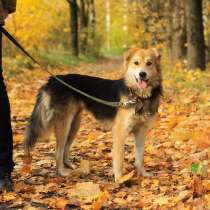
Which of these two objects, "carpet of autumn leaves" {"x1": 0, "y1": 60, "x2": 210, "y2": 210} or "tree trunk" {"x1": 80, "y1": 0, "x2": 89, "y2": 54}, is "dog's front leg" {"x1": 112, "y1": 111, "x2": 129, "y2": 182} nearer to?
"carpet of autumn leaves" {"x1": 0, "y1": 60, "x2": 210, "y2": 210}

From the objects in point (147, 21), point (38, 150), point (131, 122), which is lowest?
point (38, 150)

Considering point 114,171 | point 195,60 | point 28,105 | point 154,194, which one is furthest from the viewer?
point 195,60

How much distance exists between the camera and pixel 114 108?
6059 mm

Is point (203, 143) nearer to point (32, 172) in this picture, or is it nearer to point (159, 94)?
point (159, 94)

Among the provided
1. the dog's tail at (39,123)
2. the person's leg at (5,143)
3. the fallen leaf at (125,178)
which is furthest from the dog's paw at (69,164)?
the person's leg at (5,143)

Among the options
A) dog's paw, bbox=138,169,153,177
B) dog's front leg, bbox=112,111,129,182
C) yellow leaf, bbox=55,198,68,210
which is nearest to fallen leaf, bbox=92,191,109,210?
yellow leaf, bbox=55,198,68,210

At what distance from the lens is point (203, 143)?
276 inches

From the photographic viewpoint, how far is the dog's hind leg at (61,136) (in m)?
6.14

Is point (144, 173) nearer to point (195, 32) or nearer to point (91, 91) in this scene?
point (91, 91)

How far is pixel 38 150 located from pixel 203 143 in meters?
2.32

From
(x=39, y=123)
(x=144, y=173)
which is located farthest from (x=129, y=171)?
(x=39, y=123)

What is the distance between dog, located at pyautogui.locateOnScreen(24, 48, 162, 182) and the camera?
5.91 meters

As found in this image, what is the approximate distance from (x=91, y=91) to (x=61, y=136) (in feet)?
2.08

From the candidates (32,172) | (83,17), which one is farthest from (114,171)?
(83,17)
